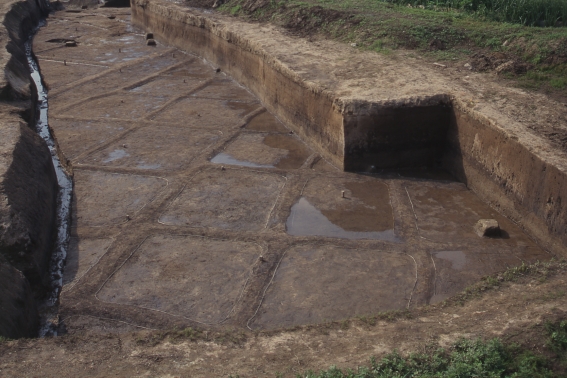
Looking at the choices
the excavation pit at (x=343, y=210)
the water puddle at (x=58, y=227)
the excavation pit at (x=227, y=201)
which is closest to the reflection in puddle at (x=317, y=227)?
the excavation pit at (x=343, y=210)

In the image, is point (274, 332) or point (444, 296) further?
point (444, 296)

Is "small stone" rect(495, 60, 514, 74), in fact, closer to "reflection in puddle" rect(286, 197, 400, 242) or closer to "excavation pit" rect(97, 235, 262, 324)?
"reflection in puddle" rect(286, 197, 400, 242)

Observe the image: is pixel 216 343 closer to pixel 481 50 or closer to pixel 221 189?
pixel 221 189

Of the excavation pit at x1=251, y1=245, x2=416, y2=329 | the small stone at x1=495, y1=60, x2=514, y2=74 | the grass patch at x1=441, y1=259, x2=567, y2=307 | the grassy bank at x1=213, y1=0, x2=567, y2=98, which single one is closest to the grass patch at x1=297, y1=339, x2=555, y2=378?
the grass patch at x1=441, y1=259, x2=567, y2=307

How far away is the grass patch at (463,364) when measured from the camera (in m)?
2.59

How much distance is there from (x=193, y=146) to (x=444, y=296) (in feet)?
10.6

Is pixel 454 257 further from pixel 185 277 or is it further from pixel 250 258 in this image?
pixel 185 277

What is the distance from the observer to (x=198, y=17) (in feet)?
31.7

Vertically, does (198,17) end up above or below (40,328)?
above

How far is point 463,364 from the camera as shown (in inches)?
103

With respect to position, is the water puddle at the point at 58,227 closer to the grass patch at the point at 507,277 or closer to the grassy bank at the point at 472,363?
the grassy bank at the point at 472,363

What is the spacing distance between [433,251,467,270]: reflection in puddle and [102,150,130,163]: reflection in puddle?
10.6 feet

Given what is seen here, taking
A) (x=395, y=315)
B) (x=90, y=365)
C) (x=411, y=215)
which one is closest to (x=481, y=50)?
(x=411, y=215)

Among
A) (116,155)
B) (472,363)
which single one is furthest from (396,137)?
(472,363)
